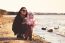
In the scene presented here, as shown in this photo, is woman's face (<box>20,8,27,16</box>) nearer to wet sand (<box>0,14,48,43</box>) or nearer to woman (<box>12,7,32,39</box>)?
woman (<box>12,7,32,39</box>)

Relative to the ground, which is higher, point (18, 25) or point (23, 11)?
point (23, 11)

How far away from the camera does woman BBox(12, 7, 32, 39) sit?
5.00 ft

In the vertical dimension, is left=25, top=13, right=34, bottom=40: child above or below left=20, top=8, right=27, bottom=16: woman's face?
below

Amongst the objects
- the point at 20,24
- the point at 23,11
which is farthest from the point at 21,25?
the point at 23,11

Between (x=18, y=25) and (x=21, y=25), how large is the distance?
0.10 ft

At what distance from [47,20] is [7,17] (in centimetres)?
39

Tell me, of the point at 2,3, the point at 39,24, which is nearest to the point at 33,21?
the point at 39,24

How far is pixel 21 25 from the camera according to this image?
1540mm

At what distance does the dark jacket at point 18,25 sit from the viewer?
152 centimetres

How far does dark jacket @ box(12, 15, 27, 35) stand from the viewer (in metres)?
1.52

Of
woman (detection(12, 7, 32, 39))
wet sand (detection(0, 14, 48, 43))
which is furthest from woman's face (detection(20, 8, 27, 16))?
wet sand (detection(0, 14, 48, 43))

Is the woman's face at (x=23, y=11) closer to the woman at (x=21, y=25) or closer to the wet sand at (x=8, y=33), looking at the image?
the woman at (x=21, y=25)

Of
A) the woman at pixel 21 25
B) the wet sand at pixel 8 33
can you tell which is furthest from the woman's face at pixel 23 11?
the wet sand at pixel 8 33

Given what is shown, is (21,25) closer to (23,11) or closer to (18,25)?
(18,25)
